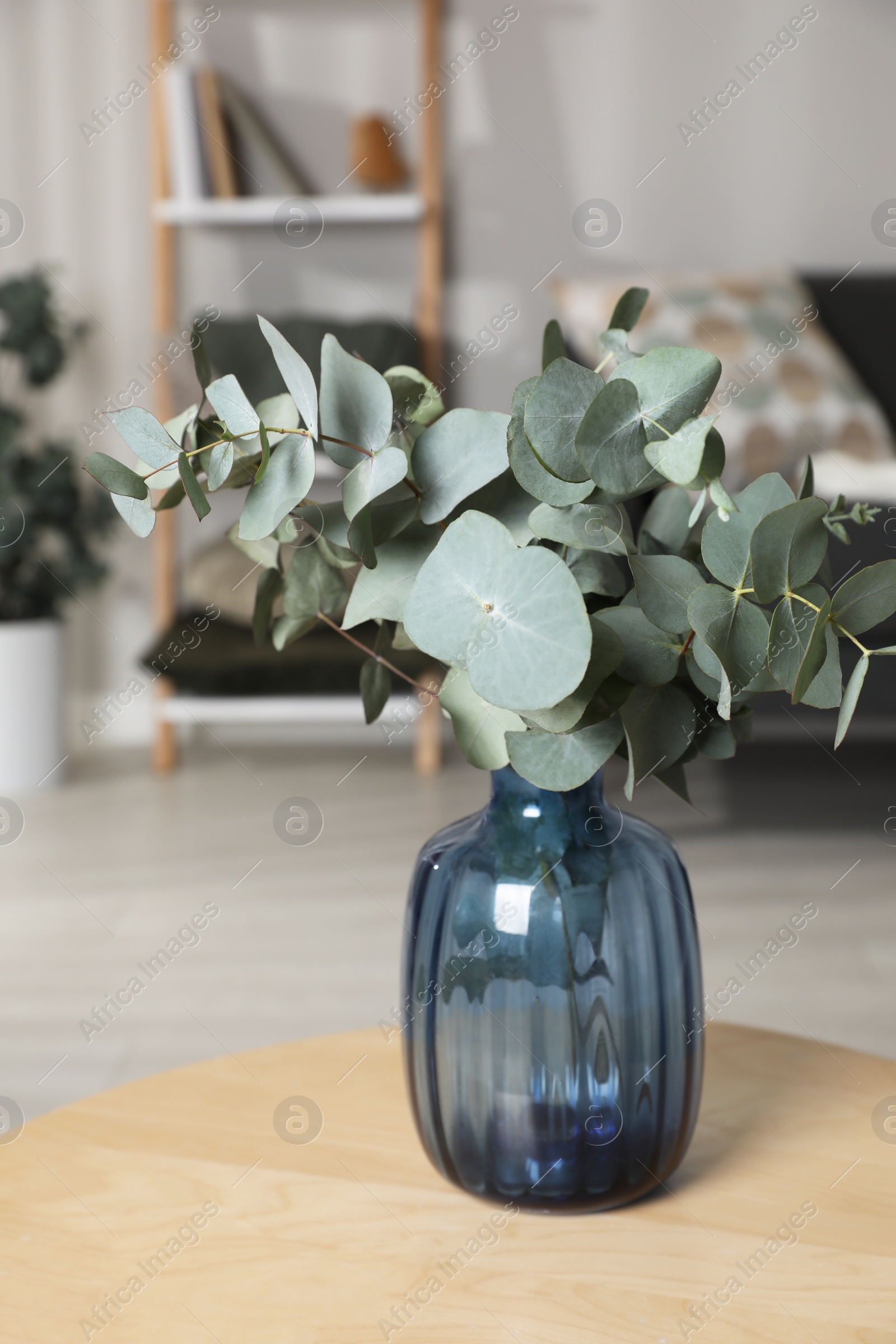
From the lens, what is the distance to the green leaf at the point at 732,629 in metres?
0.40

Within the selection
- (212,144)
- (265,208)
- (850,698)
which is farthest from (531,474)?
(212,144)

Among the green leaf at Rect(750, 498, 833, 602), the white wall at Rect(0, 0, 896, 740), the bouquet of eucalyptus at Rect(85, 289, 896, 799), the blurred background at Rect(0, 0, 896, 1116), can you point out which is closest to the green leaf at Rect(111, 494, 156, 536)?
the bouquet of eucalyptus at Rect(85, 289, 896, 799)

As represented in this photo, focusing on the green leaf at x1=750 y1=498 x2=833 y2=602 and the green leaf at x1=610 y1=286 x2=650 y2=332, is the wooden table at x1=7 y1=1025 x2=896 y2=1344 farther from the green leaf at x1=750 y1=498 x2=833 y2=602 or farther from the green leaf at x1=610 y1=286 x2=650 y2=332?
the green leaf at x1=610 y1=286 x2=650 y2=332

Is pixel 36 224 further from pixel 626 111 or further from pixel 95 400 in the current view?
pixel 626 111

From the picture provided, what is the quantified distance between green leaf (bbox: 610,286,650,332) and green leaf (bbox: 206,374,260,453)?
6.8 inches

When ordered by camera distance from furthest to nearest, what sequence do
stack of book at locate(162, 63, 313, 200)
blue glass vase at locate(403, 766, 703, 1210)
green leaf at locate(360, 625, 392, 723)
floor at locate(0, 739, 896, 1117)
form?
stack of book at locate(162, 63, 313, 200)
floor at locate(0, 739, 896, 1117)
green leaf at locate(360, 625, 392, 723)
blue glass vase at locate(403, 766, 703, 1210)

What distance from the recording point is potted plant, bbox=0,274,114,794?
96.7 inches

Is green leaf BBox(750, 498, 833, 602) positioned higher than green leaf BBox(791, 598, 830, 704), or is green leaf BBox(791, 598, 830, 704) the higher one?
green leaf BBox(750, 498, 833, 602)

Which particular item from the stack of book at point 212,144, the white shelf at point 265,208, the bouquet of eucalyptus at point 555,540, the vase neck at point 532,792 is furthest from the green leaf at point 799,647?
the stack of book at point 212,144

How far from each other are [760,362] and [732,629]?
2.26 metres

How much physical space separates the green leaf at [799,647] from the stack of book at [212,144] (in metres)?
2.57

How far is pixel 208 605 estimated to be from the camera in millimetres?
2652

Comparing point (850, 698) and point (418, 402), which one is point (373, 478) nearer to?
point (418, 402)

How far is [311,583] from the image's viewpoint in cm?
56
